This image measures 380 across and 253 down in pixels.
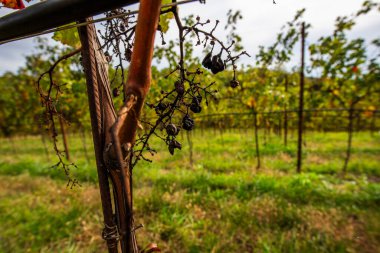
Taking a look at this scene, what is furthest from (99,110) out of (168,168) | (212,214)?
(168,168)

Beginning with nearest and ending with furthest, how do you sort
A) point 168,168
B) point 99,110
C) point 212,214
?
1. point 99,110
2. point 212,214
3. point 168,168

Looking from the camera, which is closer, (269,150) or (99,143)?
(99,143)

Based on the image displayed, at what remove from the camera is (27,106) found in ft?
47.9

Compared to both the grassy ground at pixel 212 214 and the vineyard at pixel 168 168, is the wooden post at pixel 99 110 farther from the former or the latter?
the grassy ground at pixel 212 214

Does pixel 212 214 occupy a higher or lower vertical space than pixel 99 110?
lower

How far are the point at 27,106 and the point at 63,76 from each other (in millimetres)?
8361

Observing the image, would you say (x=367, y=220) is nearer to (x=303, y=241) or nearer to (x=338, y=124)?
(x=303, y=241)

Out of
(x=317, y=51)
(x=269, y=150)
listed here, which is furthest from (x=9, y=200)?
(x=317, y=51)

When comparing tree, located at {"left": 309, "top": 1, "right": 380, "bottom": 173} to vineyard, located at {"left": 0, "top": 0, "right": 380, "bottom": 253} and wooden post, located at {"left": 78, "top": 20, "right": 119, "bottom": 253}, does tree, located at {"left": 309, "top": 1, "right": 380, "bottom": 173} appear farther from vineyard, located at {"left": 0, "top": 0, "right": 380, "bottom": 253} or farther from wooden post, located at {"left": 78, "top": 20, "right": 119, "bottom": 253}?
wooden post, located at {"left": 78, "top": 20, "right": 119, "bottom": 253}

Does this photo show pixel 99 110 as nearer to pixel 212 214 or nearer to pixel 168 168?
pixel 212 214

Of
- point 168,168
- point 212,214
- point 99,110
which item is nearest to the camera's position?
point 99,110

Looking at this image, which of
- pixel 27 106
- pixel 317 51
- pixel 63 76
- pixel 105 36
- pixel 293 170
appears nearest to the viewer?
pixel 105 36

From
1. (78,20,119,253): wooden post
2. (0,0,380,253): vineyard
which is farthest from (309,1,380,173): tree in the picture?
(78,20,119,253): wooden post

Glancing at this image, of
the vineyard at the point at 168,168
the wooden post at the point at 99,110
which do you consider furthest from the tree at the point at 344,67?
the wooden post at the point at 99,110
